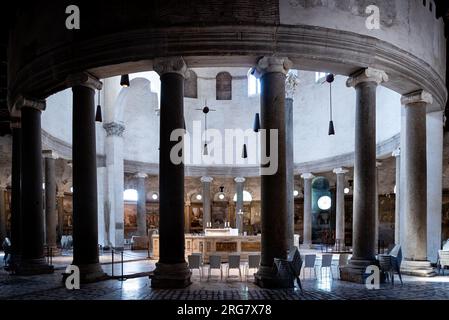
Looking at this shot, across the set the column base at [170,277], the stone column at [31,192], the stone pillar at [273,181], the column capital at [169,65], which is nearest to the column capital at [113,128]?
the stone column at [31,192]

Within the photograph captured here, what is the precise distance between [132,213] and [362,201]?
2066 cm

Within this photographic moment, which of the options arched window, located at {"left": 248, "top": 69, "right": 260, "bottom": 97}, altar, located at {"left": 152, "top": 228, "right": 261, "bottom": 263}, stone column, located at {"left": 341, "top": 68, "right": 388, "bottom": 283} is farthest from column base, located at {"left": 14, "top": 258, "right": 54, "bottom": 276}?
arched window, located at {"left": 248, "top": 69, "right": 260, "bottom": 97}

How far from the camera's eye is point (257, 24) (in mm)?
10172

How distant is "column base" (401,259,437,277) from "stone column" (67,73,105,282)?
8481 millimetres

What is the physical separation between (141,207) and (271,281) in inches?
694

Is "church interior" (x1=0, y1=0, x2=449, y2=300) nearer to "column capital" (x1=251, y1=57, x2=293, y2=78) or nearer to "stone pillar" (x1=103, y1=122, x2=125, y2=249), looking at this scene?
"column capital" (x1=251, y1=57, x2=293, y2=78)

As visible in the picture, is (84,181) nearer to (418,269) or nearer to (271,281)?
(271,281)

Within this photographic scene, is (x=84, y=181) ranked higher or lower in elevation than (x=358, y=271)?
higher

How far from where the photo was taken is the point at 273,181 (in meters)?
10.2

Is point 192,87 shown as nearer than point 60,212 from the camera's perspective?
No

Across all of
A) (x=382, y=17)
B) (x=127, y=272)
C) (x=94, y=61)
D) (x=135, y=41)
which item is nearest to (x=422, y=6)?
(x=382, y=17)

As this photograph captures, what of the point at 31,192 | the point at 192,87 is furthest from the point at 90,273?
the point at 192,87

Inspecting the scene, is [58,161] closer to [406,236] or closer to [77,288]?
[77,288]

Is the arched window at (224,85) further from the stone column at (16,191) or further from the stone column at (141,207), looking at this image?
the stone column at (16,191)
